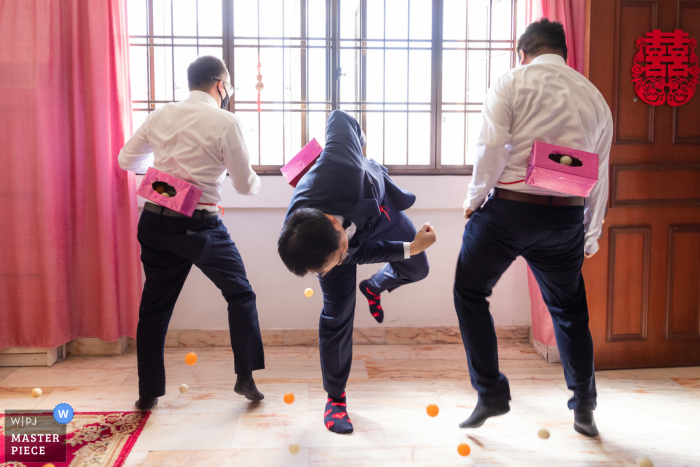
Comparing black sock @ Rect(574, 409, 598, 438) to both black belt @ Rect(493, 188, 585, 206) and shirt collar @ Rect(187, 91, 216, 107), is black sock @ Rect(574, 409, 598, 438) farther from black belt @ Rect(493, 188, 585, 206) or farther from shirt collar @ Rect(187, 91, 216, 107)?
shirt collar @ Rect(187, 91, 216, 107)

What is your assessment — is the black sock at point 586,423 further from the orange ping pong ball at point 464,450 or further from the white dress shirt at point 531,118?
the white dress shirt at point 531,118

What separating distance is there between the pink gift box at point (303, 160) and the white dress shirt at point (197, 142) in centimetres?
18

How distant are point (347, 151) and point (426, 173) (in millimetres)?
1252

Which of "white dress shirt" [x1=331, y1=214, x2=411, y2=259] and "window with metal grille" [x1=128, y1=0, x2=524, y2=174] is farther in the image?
"window with metal grille" [x1=128, y1=0, x2=524, y2=174]

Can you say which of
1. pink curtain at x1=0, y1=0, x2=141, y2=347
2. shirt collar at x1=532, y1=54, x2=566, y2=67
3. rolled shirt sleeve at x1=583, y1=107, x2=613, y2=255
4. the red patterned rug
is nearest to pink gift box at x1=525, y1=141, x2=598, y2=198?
rolled shirt sleeve at x1=583, y1=107, x2=613, y2=255

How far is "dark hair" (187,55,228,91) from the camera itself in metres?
2.07

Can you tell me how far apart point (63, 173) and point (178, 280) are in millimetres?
976

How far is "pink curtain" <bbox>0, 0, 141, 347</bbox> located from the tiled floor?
0.33m

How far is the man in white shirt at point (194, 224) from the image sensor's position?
6.55 ft

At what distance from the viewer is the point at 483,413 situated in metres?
1.87

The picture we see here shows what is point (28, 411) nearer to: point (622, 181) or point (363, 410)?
point (363, 410)

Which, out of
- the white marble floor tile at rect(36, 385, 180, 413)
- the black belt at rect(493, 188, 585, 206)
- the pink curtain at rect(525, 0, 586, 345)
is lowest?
the white marble floor tile at rect(36, 385, 180, 413)

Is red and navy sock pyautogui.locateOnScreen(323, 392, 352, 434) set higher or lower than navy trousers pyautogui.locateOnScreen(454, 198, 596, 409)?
lower

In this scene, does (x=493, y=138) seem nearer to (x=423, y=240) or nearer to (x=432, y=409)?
(x=423, y=240)
